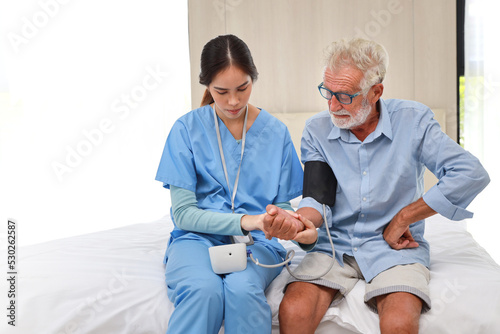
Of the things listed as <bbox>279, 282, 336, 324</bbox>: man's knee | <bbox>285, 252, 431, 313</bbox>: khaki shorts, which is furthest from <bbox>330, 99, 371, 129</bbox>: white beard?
<bbox>279, 282, 336, 324</bbox>: man's knee

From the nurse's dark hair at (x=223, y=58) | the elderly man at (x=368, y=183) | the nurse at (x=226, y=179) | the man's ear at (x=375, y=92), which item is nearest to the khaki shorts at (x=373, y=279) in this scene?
the elderly man at (x=368, y=183)

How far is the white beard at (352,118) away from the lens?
5.34ft

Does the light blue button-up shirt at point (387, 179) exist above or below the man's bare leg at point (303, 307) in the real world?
above

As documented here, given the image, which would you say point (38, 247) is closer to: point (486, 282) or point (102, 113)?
point (486, 282)

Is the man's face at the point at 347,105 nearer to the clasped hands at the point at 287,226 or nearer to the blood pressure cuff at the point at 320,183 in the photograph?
the blood pressure cuff at the point at 320,183

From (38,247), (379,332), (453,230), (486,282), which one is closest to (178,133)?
(38,247)

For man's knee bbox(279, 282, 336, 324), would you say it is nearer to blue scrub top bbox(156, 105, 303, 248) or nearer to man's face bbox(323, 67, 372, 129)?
blue scrub top bbox(156, 105, 303, 248)

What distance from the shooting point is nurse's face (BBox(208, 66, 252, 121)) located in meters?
1.64

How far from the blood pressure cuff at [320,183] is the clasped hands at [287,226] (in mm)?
134

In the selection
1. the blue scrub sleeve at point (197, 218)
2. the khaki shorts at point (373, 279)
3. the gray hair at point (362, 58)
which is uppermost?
the gray hair at point (362, 58)

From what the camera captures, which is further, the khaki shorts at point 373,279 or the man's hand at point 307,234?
the man's hand at point 307,234

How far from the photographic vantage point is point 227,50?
1656mm

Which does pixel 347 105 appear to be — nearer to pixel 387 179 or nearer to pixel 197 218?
pixel 387 179

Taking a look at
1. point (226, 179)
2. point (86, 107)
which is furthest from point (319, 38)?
point (226, 179)
